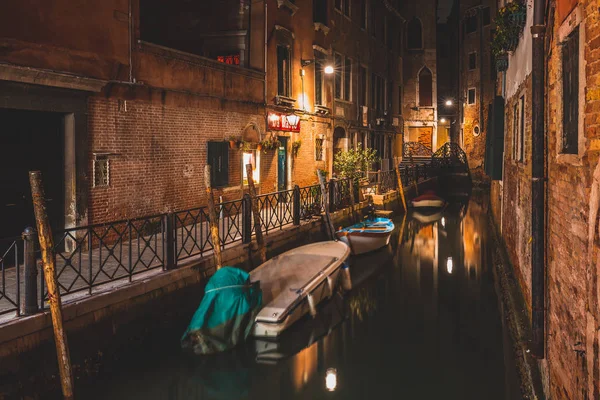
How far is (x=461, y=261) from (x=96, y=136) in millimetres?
10187

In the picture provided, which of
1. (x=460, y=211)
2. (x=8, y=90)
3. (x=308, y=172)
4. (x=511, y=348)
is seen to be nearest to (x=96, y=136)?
(x=8, y=90)

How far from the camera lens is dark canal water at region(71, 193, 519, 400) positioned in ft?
22.9

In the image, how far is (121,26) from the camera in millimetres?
10359

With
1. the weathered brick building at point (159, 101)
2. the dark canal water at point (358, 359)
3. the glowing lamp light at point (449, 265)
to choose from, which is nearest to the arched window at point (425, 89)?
the weathered brick building at point (159, 101)

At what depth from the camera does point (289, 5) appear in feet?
56.1

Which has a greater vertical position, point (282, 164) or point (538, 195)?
point (282, 164)

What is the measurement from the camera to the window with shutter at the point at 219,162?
1366 cm

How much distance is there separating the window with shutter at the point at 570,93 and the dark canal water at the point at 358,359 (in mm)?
3594

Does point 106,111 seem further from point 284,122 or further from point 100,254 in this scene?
point 284,122

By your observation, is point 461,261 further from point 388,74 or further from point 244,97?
point 388,74

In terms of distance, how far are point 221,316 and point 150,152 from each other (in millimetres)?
4972

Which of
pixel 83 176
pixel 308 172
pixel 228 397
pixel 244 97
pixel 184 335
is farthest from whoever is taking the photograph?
pixel 308 172

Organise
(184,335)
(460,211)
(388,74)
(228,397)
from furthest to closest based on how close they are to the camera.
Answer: (388,74)
(460,211)
(184,335)
(228,397)

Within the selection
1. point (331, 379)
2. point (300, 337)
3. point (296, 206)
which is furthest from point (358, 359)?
point (296, 206)
